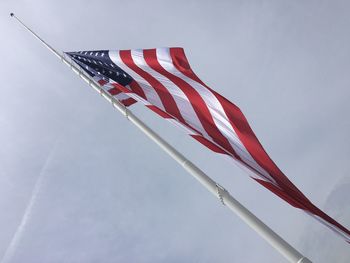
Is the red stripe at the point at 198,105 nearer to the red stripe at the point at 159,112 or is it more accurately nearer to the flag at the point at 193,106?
the flag at the point at 193,106

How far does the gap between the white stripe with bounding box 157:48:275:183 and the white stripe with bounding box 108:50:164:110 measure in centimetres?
115

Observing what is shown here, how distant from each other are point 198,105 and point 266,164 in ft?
11.4

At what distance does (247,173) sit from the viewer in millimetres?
10609

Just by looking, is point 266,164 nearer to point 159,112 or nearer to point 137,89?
point 159,112

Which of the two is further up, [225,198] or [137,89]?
[137,89]

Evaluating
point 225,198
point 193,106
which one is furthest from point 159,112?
point 225,198

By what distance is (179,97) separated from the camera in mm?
13320

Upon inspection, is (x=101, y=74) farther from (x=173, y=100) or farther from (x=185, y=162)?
(x=185, y=162)

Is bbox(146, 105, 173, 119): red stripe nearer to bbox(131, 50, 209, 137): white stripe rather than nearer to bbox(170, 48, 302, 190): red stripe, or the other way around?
bbox(131, 50, 209, 137): white stripe

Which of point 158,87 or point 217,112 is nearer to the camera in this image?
point 217,112

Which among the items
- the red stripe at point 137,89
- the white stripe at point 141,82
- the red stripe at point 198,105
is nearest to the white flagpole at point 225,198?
the red stripe at point 137,89

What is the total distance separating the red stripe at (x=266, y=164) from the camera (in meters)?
9.15

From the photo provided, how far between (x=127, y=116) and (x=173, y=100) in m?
1.73

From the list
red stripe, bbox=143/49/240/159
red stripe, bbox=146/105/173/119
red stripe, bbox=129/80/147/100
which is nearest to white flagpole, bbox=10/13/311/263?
red stripe, bbox=146/105/173/119
